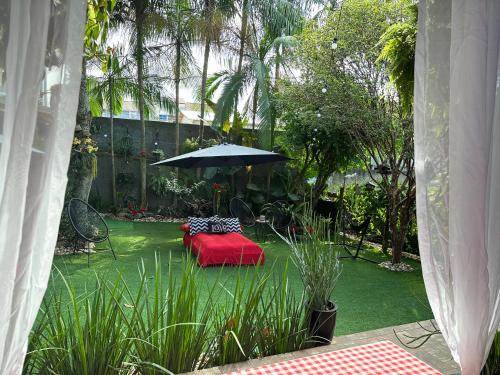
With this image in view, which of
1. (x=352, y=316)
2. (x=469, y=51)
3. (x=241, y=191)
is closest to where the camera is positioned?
(x=469, y=51)

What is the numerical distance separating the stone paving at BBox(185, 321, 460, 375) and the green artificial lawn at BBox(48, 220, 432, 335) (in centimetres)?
49

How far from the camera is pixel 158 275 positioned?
1941 millimetres

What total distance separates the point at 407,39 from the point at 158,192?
8349 millimetres

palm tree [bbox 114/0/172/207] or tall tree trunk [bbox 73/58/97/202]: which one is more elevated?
palm tree [bbox 114/0/172/207]

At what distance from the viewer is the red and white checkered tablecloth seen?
1.66 metres

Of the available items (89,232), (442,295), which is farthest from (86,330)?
(89,232)

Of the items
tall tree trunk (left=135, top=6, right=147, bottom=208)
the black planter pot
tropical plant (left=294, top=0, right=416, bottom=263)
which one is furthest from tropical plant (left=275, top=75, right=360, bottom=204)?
the black planter pot

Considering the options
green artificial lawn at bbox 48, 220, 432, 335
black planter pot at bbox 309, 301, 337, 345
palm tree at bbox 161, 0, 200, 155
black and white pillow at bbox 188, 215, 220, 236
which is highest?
palm tree at bbox 161, 0, 200, 155

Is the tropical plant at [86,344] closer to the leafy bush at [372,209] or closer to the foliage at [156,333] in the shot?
the foliage at [156,333]

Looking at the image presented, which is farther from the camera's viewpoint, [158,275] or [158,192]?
[158,192]

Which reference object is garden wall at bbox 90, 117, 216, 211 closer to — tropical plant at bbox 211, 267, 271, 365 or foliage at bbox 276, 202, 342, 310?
foliage at bbox 276, 202, 342, 310

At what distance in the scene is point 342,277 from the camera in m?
5.50

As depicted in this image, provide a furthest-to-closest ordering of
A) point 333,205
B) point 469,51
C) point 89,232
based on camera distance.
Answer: point 333,205 < point 89,232 < point 469,51

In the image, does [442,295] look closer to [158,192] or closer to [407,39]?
[407,39]
